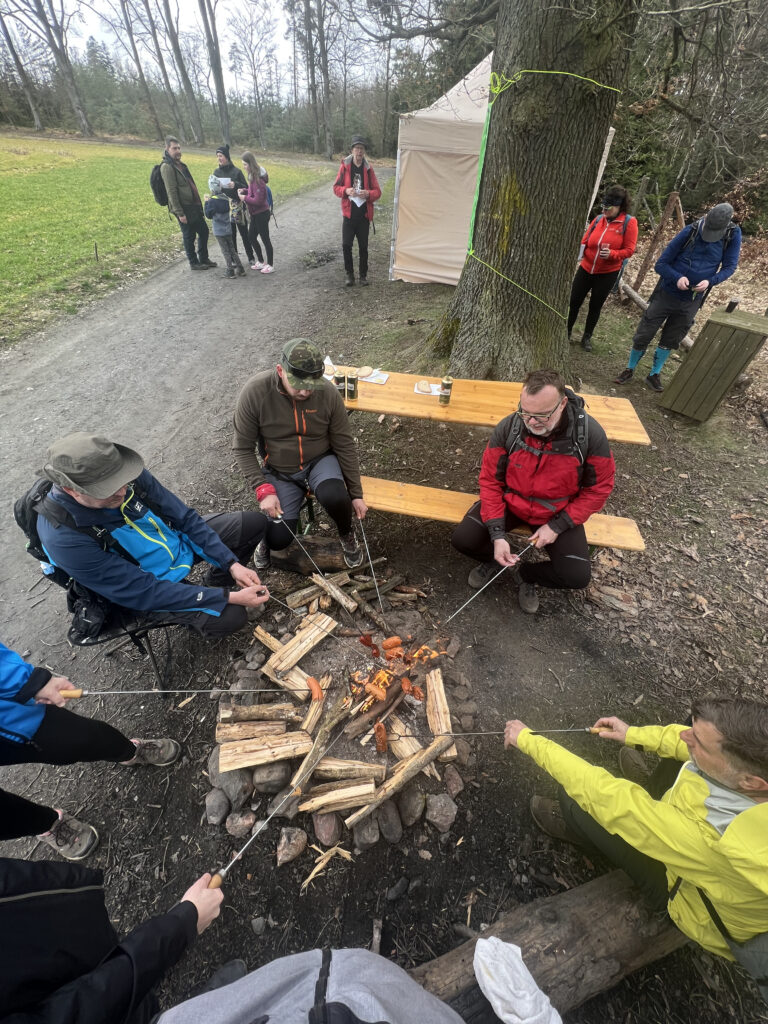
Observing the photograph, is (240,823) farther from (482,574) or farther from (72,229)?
(72,229)

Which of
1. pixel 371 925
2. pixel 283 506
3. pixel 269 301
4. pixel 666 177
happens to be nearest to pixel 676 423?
pixel 283 506

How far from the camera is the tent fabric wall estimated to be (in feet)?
28.3

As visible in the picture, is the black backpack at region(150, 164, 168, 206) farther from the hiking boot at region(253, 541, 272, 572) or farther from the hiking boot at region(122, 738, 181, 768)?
the hiking boot at region(122, 738, 181, 768)

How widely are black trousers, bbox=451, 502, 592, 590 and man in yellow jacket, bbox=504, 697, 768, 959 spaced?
1.69 meters

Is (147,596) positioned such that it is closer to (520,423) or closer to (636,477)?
(520,423)

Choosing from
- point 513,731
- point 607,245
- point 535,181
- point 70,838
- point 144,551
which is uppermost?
point 535,181

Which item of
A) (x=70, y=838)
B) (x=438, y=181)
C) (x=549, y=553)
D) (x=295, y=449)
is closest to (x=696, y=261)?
(x=549, y=553)

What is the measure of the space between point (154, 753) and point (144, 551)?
1.30 metres

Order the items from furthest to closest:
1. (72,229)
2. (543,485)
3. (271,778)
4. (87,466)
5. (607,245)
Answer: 1. (72,229)
2. (607,245)
3. (543,485)
4. (271,778)
5. (87,466)

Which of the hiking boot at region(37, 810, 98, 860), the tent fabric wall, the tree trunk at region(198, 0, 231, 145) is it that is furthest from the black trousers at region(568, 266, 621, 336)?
the tree trunk at region(198, 0, 231, 145)

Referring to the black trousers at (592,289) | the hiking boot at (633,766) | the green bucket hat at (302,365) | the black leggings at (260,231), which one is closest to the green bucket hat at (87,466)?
the green bucket hat at (302,365)

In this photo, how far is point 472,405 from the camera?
4.73 metres

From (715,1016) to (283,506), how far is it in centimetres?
398

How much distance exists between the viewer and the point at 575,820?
250 cm
